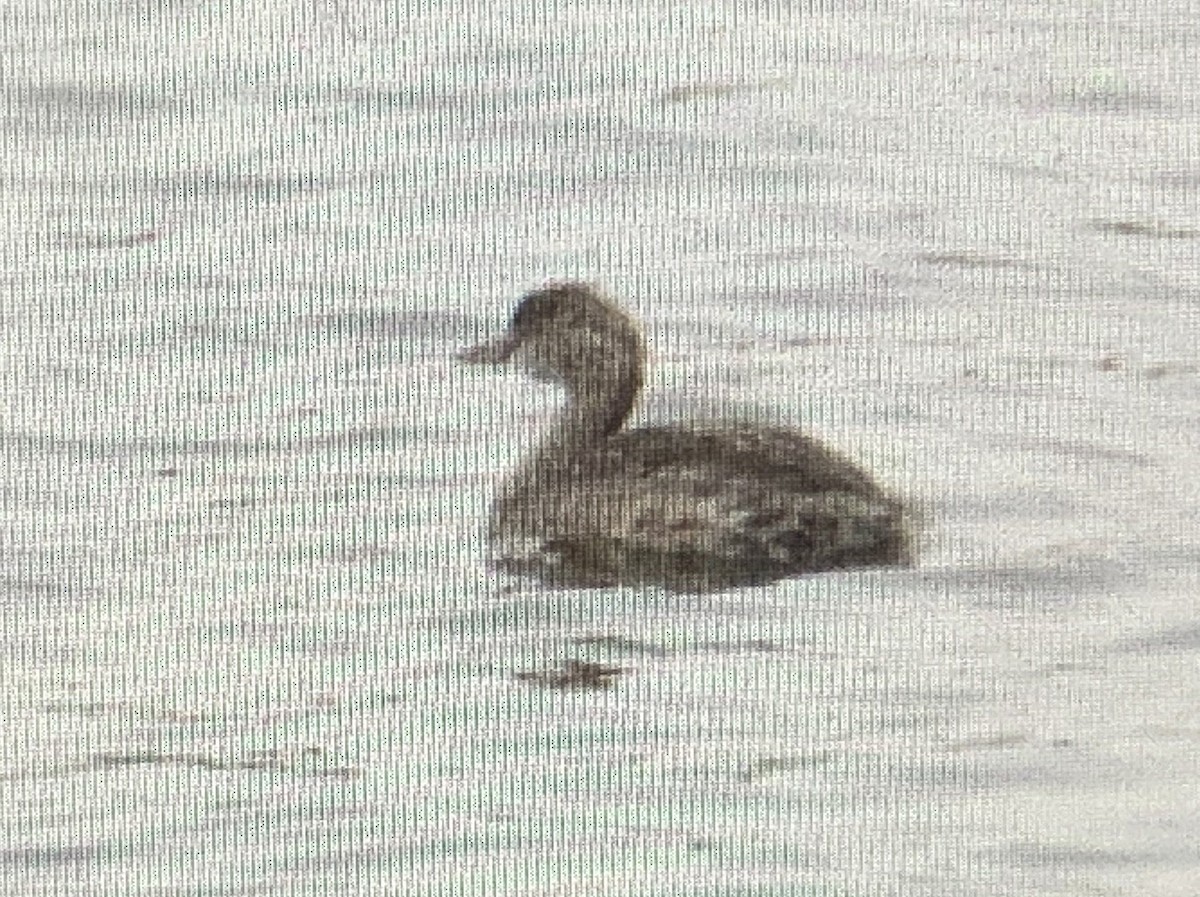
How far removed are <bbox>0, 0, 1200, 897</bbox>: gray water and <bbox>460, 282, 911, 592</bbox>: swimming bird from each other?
0.06 ft

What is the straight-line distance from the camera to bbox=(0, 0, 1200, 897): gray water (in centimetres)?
231

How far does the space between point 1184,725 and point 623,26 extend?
0.59 metres

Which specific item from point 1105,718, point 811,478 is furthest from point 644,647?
point 1105,718

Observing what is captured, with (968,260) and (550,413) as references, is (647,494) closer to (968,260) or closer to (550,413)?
(550,413)

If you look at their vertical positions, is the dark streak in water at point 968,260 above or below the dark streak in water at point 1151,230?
below

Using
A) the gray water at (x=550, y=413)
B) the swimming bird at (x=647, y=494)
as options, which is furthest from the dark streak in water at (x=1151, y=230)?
the swimming bird at (x=647, y=494)

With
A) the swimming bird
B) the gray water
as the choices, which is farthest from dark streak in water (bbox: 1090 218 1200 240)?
the swimming bird

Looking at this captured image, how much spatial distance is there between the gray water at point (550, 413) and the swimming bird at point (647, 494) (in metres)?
0.02

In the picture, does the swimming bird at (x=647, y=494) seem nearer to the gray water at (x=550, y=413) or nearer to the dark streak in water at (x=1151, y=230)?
the gray water at (x=550, y=413)

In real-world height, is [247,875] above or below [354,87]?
below

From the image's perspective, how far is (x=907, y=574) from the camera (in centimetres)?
232

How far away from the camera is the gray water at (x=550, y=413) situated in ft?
7.57

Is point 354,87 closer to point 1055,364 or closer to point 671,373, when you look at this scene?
point 671,373

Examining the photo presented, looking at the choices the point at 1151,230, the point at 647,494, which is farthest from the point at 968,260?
the point at 647,494
